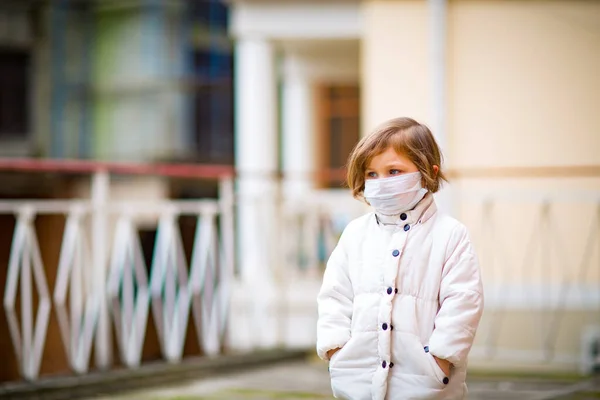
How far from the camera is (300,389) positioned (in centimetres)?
532

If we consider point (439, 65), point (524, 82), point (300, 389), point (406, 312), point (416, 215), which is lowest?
point (300, 389)

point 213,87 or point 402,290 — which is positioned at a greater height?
point 213,87

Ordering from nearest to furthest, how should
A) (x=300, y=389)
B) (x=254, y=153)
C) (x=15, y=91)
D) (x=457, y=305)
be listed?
1. (x=457, y=305)
2. (x=300, y=389)
3. (x=254, y=153)
4. (x=15, y=91)

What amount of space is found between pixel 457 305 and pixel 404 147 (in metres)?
0.40

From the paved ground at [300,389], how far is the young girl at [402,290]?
221 cm

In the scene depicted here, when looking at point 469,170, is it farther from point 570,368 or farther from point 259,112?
point 259,112

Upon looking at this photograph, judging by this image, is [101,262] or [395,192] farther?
[101,262]

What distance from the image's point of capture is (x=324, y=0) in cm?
819

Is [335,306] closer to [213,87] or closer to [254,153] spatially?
[254,153]

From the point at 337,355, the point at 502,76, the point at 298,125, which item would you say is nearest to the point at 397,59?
the point at 502,76

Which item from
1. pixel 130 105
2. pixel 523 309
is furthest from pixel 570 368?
pixel 130 105

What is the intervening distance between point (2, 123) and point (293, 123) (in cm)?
629

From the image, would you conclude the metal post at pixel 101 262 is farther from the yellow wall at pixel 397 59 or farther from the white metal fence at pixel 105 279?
the yellow wall at pixel 397 59

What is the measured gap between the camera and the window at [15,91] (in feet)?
52.4
